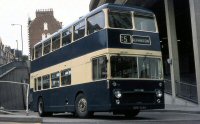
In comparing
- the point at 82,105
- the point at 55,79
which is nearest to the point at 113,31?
the point at 82,105

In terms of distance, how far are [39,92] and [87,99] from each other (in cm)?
684

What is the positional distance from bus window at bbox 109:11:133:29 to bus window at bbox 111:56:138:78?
1.23 m

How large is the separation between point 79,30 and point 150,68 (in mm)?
3575

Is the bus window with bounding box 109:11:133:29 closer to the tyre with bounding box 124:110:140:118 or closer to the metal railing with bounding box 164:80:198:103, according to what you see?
the tyre with bounding box 124:110:140:118

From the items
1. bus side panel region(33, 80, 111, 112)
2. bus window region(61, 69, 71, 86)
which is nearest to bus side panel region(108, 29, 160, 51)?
bus side panel region(33, 80, 111, 112)

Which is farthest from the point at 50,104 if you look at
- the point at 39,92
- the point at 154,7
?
the point at 154,7

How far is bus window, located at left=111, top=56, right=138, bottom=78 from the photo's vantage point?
49.9 ft

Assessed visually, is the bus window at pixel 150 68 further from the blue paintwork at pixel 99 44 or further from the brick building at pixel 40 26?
the brick building at pixel 40 26

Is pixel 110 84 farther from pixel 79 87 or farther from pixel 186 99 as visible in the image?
pixel 186 99

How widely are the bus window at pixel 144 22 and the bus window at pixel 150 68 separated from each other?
4.10 feet

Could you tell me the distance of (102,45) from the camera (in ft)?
50.8

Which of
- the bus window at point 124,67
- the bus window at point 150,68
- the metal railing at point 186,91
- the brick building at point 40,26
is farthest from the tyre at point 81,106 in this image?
the brick building at point 40,26

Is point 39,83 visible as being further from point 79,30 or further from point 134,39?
point 134,39

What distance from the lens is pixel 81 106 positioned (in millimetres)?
17250
